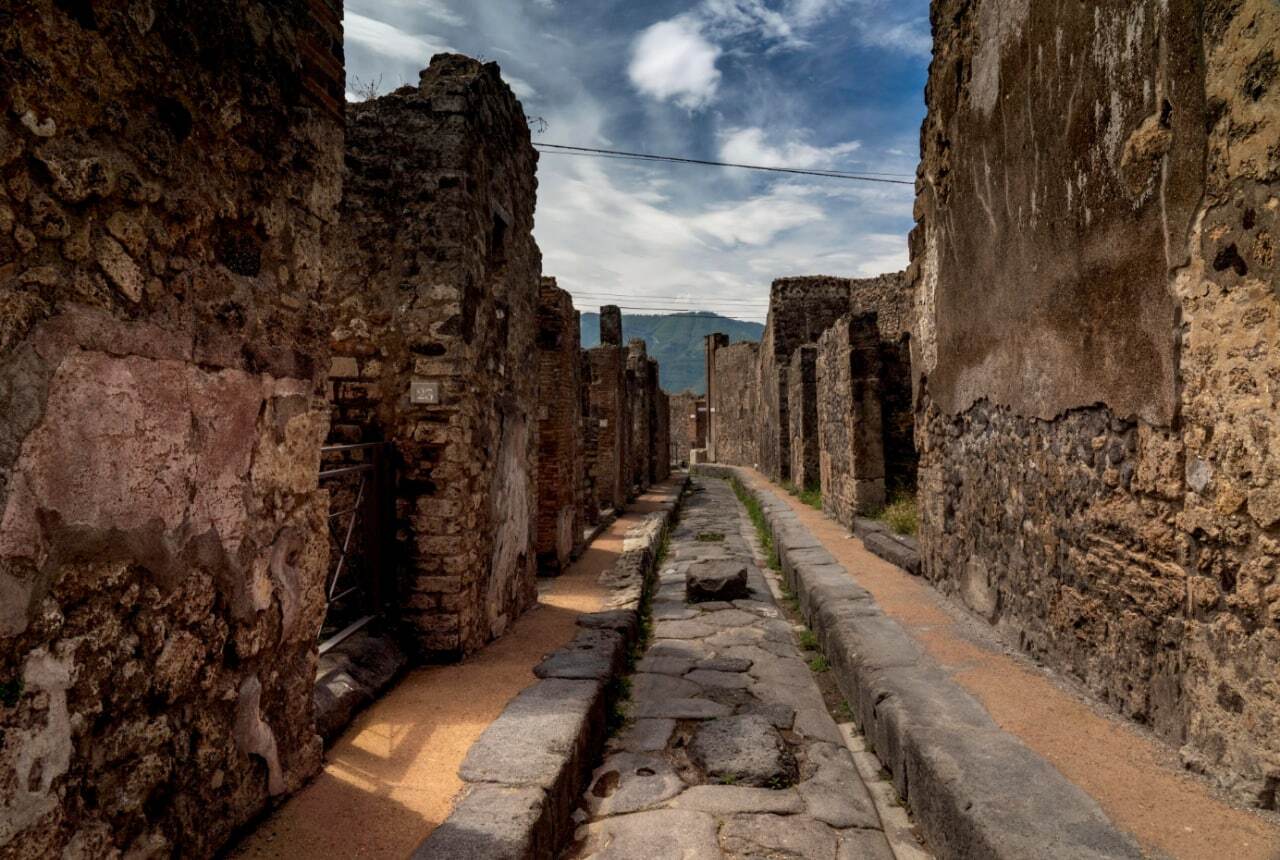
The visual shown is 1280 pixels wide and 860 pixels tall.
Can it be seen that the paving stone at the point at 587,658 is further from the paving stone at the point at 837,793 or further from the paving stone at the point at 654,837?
the paving stone at the point at 837,793

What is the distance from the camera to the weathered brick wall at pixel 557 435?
7.71 metres

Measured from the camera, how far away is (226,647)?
2.22m

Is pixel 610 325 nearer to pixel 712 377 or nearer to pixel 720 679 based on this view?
pixel 720 679

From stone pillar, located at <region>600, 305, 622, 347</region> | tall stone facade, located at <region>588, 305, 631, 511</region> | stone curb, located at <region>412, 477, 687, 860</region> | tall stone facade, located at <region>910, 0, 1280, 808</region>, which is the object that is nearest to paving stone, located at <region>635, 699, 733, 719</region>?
stone curb, located at <region>412, 477, 687, 860</region>

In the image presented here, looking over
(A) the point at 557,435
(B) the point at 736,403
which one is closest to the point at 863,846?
(A) the point at 557,435

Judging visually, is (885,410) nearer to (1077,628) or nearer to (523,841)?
(1077,628)

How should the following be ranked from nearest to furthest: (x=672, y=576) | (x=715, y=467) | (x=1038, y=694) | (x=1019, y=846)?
(x=1019, y=846), (x=1038, y=694), (x=672, y=576), (x=715, y=467)

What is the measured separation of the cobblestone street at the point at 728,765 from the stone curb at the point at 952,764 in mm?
252

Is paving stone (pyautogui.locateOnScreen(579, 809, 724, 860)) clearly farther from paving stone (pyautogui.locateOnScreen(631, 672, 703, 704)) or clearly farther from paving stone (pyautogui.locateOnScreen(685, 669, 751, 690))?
paving stone (pyautogui.locateOnScreen(685, 669, 751, 690))

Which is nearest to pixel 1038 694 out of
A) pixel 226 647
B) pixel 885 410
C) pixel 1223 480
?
pixel 1223 480

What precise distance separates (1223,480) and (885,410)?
7663 millimetres

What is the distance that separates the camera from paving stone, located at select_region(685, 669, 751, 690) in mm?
4625

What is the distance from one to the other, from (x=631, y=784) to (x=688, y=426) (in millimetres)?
35995

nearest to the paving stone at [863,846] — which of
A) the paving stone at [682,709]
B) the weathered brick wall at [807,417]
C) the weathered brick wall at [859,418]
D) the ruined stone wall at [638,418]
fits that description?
the paving stone at [682,709]
